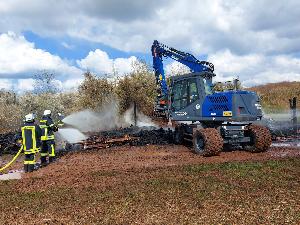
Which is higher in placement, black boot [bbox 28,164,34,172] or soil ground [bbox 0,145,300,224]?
black boot [bbox 28,164,34,172]

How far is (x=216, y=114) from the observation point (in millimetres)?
15273

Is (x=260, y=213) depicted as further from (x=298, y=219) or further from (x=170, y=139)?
(x=170, y=139)

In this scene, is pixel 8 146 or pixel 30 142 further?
pixel 8 146

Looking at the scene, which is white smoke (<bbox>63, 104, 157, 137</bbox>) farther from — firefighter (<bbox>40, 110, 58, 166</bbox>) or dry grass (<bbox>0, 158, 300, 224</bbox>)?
dry grass (<bbox>0, 158, 300, 224</bbox>)

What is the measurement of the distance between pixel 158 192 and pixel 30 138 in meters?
5.81

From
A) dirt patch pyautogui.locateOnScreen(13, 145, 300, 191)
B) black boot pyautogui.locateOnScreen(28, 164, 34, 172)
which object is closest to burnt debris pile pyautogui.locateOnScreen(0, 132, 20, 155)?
dirt patch pyautogui.locateOnScreen(13, 145, 300, 191)

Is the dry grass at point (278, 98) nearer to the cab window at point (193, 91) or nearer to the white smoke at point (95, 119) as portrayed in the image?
the white smoke at point (95, 119)

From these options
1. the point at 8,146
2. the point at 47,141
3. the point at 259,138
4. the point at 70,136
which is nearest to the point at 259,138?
the point at 259,138

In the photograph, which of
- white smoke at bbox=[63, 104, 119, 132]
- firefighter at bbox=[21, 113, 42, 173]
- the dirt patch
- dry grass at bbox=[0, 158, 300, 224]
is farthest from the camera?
white smoke at bbox=[63, 104, 119, 132]

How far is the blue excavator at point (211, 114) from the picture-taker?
1477cm

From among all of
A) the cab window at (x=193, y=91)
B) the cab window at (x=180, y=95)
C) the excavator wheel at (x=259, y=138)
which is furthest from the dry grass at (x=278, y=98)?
the cab window at (x=193, y=91)

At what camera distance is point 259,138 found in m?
15.2

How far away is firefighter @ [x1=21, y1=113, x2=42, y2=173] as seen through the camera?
12773 mm

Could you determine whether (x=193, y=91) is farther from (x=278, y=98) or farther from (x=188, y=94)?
(x=278, y=98)
